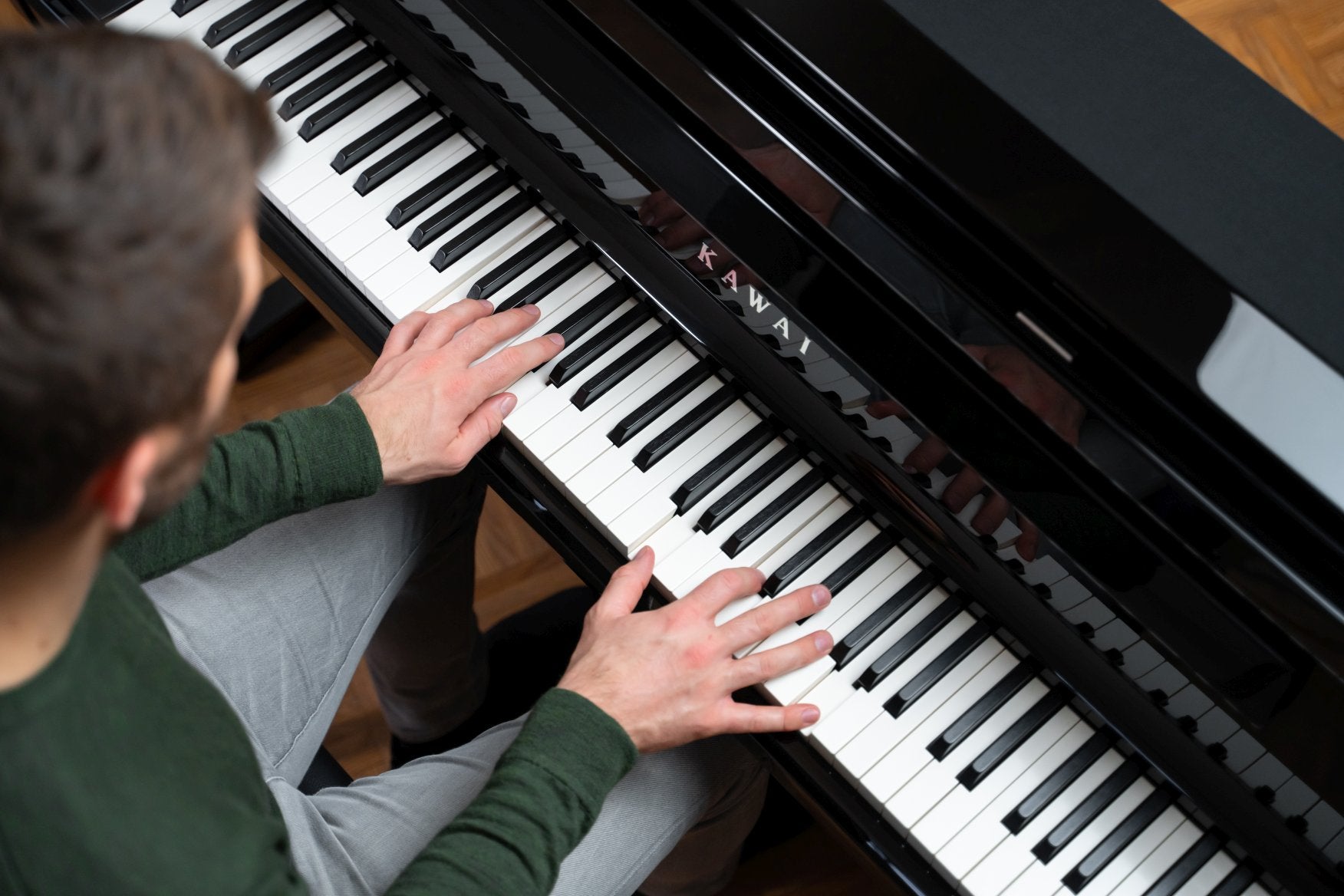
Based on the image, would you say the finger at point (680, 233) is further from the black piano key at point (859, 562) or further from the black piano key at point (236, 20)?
the black piano key at point (236, 20)

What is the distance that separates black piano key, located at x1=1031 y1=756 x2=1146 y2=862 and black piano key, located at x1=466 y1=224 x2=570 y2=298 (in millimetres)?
861

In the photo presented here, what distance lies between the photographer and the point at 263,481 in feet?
4.15

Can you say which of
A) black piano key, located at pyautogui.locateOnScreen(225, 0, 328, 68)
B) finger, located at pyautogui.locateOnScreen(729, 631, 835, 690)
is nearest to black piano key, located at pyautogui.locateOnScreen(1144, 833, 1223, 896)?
finger, located at pyautogui.locateOnScreen(729, 631, 835, 690)

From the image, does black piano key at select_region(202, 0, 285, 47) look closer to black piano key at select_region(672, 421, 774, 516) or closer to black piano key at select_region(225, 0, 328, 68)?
black piano key at select_region(225, 0, 328, 68)

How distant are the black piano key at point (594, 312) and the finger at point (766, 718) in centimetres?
47

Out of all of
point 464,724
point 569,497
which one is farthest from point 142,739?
point 464,724

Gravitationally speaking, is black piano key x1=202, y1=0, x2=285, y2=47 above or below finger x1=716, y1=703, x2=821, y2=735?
above

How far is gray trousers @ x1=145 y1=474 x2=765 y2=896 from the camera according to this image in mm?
1217

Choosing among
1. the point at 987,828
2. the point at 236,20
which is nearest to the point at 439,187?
the point at 236,20

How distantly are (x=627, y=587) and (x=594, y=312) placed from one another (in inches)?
13.5

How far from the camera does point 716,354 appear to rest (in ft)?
4.22

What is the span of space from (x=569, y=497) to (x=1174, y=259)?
2.19 ft

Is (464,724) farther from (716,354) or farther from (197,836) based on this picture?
(197,836)

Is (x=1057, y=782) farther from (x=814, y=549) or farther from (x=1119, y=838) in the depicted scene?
(x=814, y=549)
